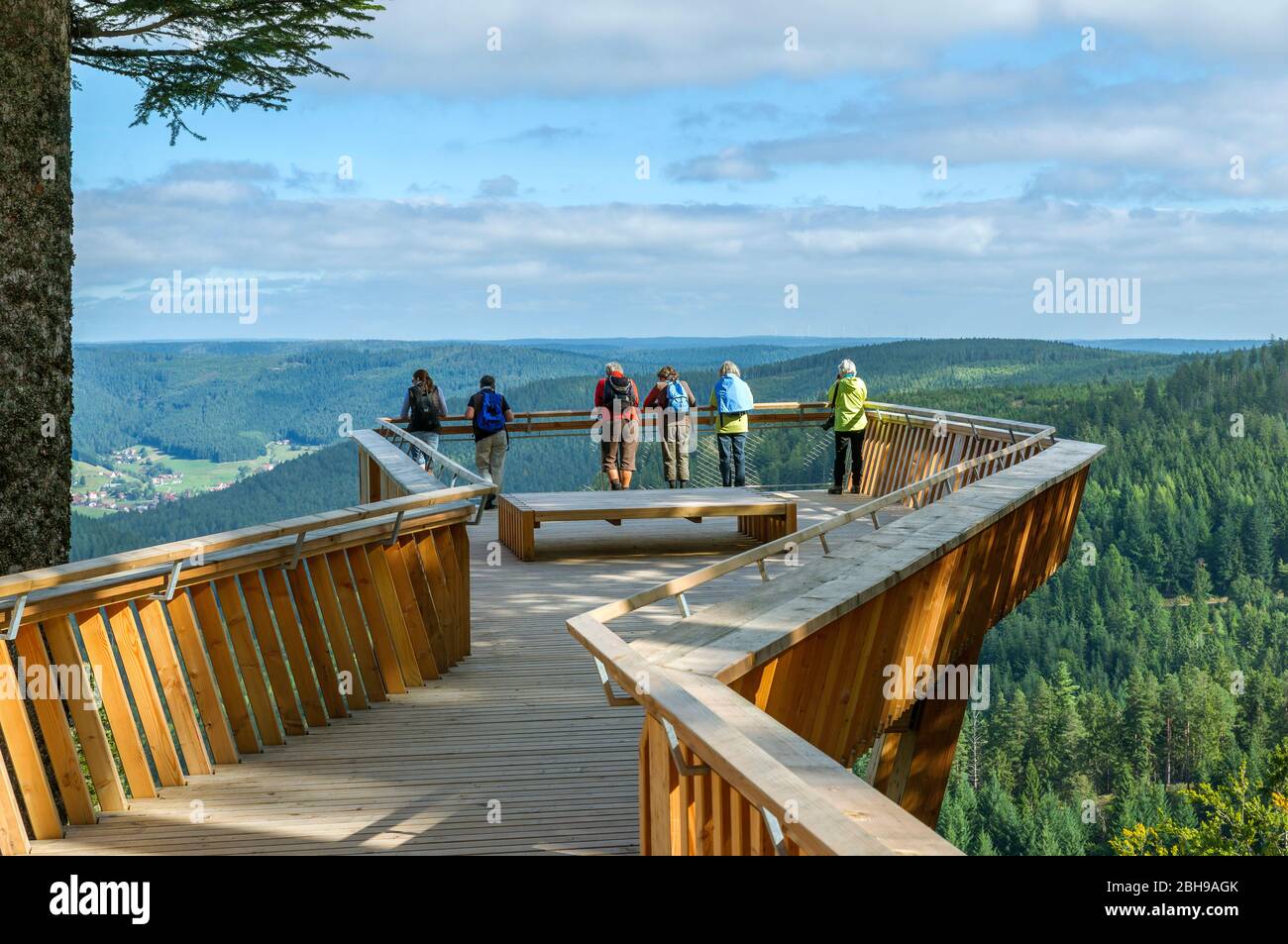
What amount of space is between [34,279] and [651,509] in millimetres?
5675

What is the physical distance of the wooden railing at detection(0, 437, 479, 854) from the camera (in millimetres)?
4582

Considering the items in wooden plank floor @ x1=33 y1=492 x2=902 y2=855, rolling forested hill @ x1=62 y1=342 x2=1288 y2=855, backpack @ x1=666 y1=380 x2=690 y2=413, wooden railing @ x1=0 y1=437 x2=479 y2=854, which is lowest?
rolling forested hill @ x1=62 y1=342 x2=1288 y2=855

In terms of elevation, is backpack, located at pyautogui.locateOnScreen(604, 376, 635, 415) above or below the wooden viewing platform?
above

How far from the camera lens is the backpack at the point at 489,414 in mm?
15055

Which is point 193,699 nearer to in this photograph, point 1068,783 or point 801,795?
point 801,795

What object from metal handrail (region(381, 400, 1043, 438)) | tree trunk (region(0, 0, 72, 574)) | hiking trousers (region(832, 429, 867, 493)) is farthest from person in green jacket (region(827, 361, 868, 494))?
tree trunk (region(0, 0, 72, 574))

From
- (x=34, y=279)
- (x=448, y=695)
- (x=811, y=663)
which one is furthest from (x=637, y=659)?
(x=34, y=279)

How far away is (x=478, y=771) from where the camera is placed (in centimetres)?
543

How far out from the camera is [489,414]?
1510 cm

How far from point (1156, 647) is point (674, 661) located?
107429 millimetres

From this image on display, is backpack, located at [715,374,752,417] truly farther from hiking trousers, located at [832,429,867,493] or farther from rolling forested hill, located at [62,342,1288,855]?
rolling forested hill, located at [62,342,1288,855]

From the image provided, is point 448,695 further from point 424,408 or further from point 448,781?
point 424,408

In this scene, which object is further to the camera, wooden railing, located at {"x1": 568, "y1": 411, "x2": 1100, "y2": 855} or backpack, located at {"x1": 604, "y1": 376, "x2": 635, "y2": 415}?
backpack, located at {"x1": 604, "y1": 376, "x2": 635, "y2": 415}
